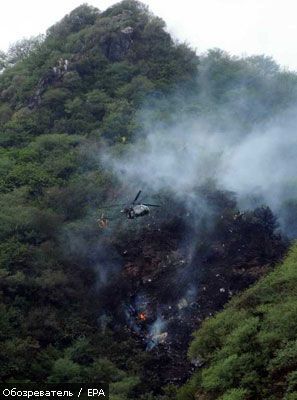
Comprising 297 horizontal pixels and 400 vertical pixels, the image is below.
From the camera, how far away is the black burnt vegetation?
2809 cm

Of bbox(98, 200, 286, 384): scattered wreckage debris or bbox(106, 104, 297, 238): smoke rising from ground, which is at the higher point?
bbox(106, 104, 297, 238): smoke rising from ground

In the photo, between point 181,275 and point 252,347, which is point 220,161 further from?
point 252,347

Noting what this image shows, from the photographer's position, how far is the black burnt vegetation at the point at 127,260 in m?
28.1

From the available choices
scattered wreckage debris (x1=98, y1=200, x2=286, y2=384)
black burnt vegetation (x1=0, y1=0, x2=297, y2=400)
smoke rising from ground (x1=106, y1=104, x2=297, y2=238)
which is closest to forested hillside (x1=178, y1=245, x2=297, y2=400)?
black burnt vegetation (x1=0, y1=0, x2=297, y2=400)

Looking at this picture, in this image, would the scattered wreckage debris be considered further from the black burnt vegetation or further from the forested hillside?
the forested hillside

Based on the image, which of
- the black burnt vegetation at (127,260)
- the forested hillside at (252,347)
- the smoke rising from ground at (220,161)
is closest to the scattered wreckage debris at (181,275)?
the black burnt vegetation at (127,260)

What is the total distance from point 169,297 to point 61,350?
666cm

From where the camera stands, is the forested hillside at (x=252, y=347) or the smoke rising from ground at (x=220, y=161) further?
the smoke rising from ground at (x=220, y=161)

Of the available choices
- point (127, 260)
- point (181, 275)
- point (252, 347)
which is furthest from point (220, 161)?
point (252, 347)

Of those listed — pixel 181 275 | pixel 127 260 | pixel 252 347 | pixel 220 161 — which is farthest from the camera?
pixel 220 161

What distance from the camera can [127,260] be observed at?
3684 cm

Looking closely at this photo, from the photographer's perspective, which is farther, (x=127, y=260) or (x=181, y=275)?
(x=127, y=260)

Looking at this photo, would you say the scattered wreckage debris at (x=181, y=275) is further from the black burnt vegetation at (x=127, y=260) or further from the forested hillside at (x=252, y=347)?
the forested hillside at (x=252, y=347)

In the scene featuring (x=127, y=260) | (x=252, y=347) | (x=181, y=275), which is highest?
(x=127, y=260)
